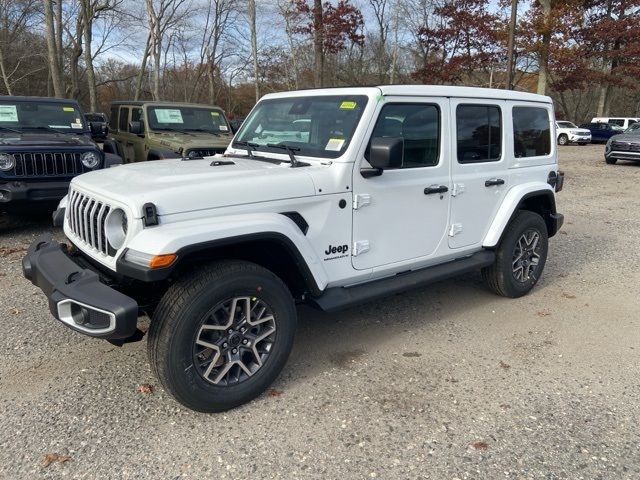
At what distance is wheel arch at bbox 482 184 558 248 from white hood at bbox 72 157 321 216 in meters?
2.01

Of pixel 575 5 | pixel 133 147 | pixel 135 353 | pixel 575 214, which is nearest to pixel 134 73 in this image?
pixel 575 5

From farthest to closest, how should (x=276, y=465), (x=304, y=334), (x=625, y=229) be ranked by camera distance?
(x=625, y=229), (x=304, y=334), (x=276, y=465)

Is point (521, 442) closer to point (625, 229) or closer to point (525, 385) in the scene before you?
point (525, 385)

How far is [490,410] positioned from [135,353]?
8.07 feet

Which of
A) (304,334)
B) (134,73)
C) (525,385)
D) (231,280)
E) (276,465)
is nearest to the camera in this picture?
(276,465)

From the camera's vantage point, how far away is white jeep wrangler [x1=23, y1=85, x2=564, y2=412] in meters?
2.68

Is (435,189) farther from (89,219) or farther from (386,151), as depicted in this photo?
(89,219)

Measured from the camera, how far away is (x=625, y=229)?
8172 millimetres

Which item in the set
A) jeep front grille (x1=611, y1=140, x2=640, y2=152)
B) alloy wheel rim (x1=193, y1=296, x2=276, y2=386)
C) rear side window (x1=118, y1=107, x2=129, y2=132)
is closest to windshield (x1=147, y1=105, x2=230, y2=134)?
rear side window (x1=118, y1=107, x2=129, y2=132)

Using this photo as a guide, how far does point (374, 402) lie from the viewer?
3.15 metres

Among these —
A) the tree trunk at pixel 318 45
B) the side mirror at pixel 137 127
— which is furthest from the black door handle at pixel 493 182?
the tree trunk at pixel 318 45

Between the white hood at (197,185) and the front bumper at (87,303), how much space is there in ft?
1.51

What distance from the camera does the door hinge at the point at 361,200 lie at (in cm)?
336

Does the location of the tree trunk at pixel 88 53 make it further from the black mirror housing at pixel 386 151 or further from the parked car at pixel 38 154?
the black mirror housing at pixel 386 151
